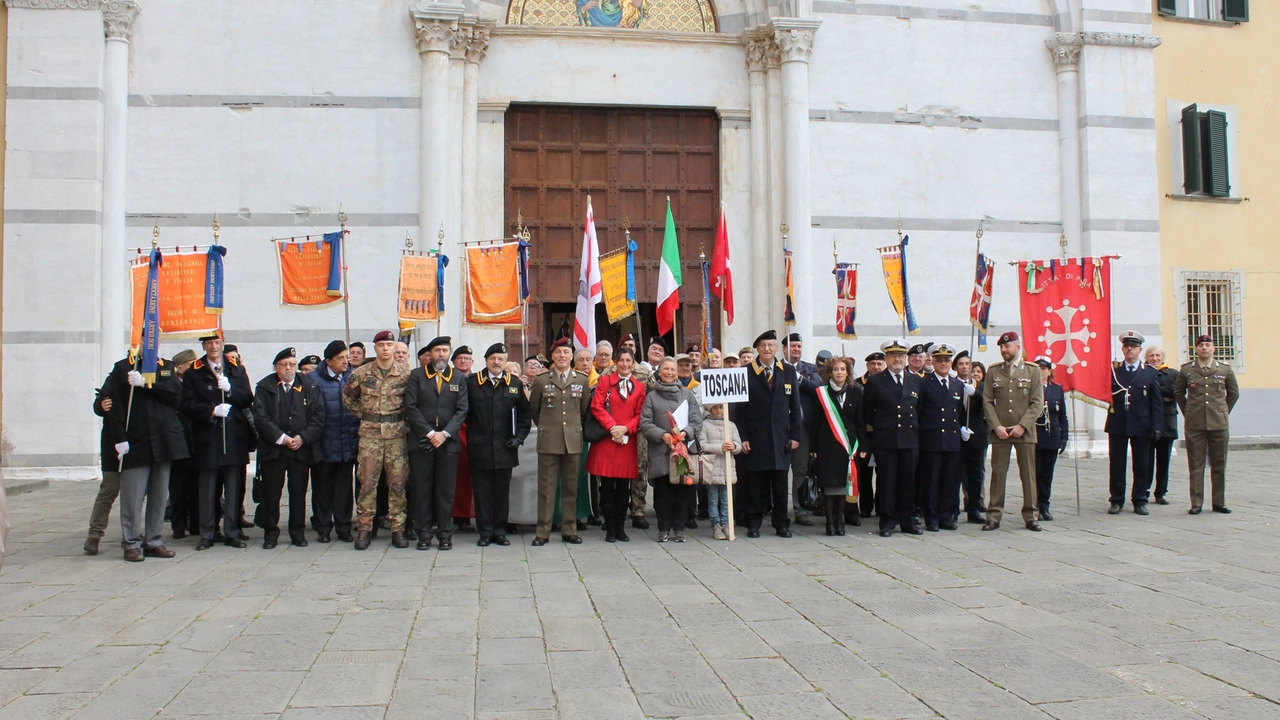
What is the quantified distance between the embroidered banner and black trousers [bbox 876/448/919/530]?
3.79 meters

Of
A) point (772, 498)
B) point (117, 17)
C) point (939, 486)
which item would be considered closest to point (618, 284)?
point (772, 498)

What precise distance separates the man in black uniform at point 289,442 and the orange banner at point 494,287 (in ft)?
8.42

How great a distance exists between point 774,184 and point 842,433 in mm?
7171

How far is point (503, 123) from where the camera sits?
15.4 metres

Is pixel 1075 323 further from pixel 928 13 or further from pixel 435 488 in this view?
pixel 928 13

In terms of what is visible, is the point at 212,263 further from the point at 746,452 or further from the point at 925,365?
the point at 925,365

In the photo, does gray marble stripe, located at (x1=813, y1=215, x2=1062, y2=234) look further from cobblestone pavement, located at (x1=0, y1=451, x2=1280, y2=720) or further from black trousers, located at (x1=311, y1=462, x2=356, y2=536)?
black trousers, located at (x1=311, y1=462, x2=356, y2=536)

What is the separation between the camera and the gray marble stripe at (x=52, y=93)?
13.9 metres

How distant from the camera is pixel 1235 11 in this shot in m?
18.0

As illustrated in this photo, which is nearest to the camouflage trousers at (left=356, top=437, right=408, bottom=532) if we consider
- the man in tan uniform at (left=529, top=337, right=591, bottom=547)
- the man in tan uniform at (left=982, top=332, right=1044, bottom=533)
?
the man in tan uniform at (left=529, top=337, right=591, bottom=547)

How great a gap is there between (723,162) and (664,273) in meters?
4.85

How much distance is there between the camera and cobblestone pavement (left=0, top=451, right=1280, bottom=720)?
436 cm

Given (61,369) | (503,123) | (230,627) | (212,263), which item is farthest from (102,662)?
(503,123)

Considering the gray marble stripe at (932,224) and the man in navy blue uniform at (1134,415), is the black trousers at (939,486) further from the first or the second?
the gray marble stripe at (932,224)
